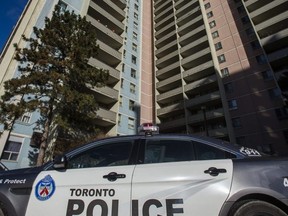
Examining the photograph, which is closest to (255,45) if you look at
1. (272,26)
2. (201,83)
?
(272,26)

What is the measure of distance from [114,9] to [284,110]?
26817 mm

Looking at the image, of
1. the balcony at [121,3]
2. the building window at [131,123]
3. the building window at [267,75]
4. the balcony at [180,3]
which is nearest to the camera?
the building window at [267,75]

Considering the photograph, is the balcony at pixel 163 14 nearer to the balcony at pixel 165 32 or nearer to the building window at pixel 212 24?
the balcony at pixel 165 32

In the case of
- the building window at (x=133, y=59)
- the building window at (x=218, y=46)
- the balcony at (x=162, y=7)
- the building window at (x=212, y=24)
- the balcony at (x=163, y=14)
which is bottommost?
the building window at (x=133, y=59)

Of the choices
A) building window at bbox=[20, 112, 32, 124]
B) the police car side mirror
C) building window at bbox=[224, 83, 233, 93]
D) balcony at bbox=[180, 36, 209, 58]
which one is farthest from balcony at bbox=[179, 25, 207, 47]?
the police car side mirror

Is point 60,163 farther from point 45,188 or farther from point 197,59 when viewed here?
point 197,59

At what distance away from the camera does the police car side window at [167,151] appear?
2936 mm

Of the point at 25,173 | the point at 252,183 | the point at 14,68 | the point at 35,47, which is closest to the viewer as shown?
the point at 252,183

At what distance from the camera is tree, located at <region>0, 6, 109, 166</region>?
1255cm

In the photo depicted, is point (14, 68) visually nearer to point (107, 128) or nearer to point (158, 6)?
point (107, 128)

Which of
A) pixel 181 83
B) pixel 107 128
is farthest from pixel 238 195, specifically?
pixel 181 83

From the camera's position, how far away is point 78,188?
2906 millimetres

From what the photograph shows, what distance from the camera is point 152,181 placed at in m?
2.70

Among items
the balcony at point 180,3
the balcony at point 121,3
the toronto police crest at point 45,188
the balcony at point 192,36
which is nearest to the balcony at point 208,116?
the balcony at point 192,36
